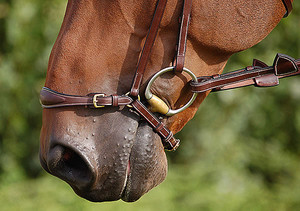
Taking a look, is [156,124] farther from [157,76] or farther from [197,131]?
[197,131]

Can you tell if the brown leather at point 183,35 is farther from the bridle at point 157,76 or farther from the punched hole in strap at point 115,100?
the punched hole in strap at point 115,100

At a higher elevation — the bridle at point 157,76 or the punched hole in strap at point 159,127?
the bridle at point 157,76

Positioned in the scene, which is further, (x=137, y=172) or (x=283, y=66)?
(x=283, y=66)

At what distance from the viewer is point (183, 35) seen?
1.78 meters

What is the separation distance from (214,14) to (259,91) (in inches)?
202

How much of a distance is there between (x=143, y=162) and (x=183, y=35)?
0.58m

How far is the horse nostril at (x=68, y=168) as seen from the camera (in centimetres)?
177

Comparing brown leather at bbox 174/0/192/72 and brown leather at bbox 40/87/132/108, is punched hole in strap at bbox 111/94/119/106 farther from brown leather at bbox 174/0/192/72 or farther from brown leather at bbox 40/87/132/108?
brown leather at bbox 174/0/192/72

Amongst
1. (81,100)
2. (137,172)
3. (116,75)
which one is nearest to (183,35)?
(116,75)

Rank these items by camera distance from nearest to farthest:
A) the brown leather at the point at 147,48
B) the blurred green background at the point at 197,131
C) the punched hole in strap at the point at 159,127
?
the brown leather at the point at 147,48 → the punched hole in strap at the point at 159,127 → the blurred green background at the point at 197,131

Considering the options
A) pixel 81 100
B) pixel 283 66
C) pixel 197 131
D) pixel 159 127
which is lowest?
pixel 197 131

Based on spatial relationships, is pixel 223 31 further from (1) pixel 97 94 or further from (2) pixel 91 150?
(2) pixel 91 150

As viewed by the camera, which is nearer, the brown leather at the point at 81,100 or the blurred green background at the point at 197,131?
the brown leather at the point at 81,100

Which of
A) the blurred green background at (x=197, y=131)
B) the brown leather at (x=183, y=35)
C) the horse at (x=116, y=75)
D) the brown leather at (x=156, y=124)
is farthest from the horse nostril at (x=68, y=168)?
the blurred green background at (x=197, y=131)
